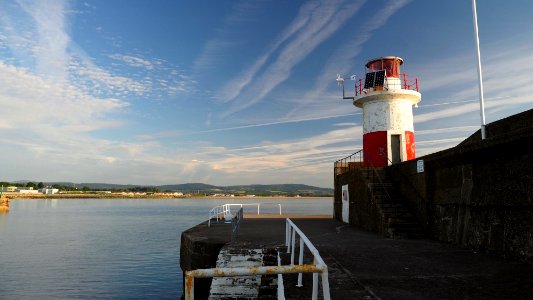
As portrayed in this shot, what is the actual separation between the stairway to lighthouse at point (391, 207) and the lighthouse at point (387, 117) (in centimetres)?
240

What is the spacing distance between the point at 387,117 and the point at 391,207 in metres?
5.85

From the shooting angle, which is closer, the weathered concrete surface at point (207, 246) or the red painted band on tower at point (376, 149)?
the weathered concrete surface at point (207, 246)

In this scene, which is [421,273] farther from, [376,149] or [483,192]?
[376,149]

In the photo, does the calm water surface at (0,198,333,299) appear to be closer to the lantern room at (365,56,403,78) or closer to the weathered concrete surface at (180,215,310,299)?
the weathered concrete surface at (180,215,310,299)

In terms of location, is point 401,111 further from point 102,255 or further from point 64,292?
point 102,255

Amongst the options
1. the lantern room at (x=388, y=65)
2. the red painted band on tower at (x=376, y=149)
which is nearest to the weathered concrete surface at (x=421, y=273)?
the red painted band on tower at (x=376, y=149)

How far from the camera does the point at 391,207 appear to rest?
13.8m

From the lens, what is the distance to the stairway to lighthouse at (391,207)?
1225cm

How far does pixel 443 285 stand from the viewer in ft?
19.4

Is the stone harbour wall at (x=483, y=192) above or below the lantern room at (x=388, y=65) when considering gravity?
below

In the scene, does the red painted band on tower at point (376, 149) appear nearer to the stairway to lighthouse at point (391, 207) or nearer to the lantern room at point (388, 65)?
the stairway to lighthouse at point (391, 207)

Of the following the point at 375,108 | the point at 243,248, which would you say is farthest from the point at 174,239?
the point at 243,248

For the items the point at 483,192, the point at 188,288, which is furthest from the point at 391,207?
the point at 188,288

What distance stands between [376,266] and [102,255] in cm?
2419
